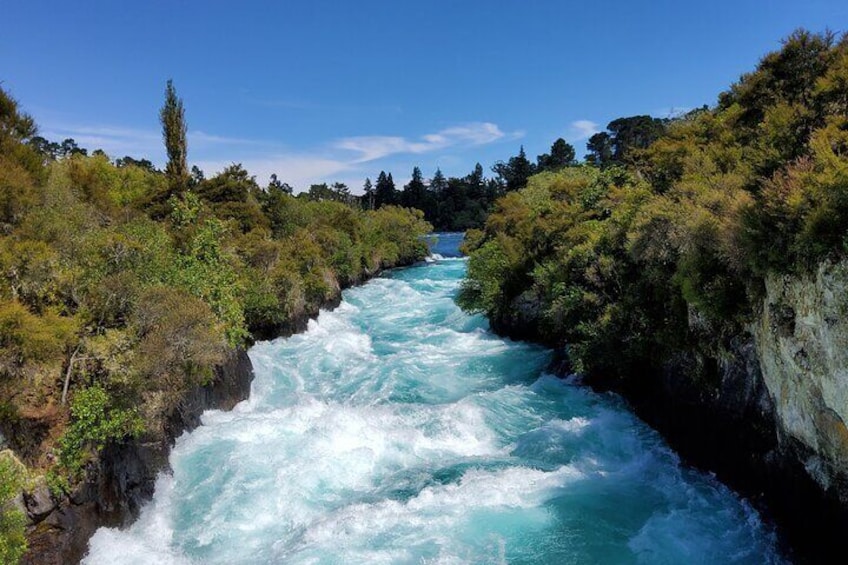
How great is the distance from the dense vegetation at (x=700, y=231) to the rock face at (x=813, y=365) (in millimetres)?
518

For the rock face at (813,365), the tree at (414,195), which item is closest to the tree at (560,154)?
the tree at (414,195)

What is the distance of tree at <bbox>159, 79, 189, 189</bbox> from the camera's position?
36.3 m

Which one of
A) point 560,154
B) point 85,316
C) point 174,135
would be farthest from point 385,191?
point 85,316

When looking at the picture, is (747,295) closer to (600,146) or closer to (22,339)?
(22,339)

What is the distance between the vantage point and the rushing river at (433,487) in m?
11.1

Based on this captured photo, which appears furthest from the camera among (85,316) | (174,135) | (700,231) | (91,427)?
(174,135)

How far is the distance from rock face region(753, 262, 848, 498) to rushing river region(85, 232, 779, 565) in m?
2.67

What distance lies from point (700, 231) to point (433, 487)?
960 cm

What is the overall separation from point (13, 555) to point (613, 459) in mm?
13918

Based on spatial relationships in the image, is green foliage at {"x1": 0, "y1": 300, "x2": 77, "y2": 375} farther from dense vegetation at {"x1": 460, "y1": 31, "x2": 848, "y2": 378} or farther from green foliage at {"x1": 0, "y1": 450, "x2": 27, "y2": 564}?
dense vegetation at {"x1": 460, "y1": 31, "x2": 848, "y2": 378}

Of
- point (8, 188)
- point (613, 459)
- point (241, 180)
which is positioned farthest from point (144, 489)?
point (241, 180)

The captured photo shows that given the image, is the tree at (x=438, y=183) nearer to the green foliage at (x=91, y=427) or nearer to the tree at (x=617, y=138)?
the tree at (x=617, y=138)

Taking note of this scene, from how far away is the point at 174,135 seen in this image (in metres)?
36.9

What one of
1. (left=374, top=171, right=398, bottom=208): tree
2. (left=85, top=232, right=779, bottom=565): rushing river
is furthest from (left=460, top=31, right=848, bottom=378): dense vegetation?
(left=374, top=171, right=398, bottom=208): tree
